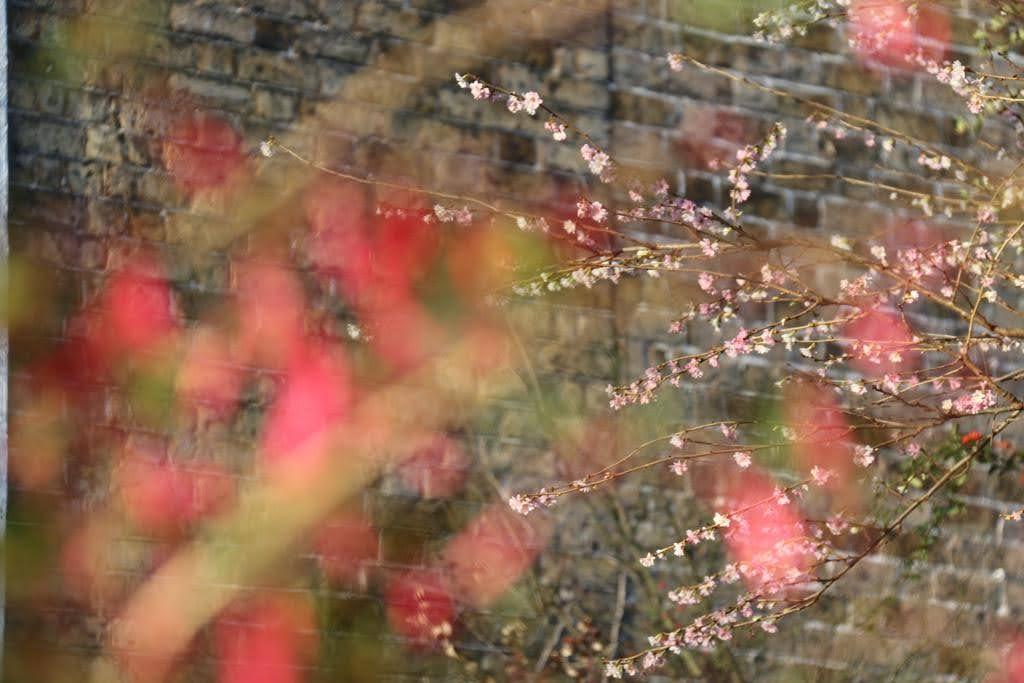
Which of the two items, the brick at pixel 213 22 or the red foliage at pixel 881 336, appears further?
the red foliage at pixel 881 336

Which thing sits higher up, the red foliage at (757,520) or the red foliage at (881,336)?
the red foliage at (881,336)

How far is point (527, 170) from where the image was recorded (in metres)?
3.80

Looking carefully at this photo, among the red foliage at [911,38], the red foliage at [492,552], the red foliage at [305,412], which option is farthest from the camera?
the red foliage at [911,38]

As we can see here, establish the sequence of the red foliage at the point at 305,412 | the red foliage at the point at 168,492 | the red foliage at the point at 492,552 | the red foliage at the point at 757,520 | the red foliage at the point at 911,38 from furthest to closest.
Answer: the red foliage at the point at 911,38
the red foliage at the point at 757,520
the red foliage at the point at 492,552
the red foliage at the point at 305,412
the red foliage at the point at 168,492

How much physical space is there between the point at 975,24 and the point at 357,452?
2443mm

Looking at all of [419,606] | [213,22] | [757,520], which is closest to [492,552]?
[419,606]

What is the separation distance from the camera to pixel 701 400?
388cm

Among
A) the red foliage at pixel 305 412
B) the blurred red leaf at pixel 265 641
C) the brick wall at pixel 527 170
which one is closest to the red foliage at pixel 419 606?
the brick wall at pixel 527 170

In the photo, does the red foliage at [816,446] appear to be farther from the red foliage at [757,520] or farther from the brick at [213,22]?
the brick at [213,22]

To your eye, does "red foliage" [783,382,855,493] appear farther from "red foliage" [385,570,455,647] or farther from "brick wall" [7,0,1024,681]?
"red foliage" [385,570,455,647]

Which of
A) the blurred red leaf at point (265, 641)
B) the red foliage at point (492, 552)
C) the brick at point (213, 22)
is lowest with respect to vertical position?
the blurred red leaf at point (265, 641)

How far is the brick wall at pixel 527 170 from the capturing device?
Answer: 336cm

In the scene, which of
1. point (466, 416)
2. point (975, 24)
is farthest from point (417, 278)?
point (975, 24)

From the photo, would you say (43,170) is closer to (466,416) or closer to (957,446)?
(466,416)
